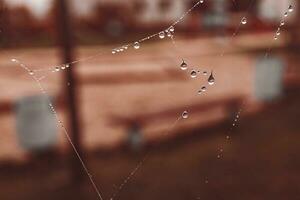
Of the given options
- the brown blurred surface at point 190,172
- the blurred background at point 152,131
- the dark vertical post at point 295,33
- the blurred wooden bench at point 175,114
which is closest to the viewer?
the brown blurred surface at point 190,172

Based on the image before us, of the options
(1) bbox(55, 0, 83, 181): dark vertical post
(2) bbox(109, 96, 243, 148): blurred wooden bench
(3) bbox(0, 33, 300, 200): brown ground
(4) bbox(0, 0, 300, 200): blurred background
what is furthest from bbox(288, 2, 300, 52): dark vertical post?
(1) bbox(55, 0, 83, 181): dark vertical post

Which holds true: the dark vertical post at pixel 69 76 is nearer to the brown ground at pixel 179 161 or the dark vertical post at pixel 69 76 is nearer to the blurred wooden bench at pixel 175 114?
the brown ground at pixel 179 161

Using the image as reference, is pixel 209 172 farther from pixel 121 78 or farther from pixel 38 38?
pixel 38 38

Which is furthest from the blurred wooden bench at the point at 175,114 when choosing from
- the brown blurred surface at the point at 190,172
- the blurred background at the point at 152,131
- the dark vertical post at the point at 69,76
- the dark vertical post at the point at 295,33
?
the dark vertical post at the point at 295,33

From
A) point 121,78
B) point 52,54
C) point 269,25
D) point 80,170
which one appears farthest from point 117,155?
point 269,25

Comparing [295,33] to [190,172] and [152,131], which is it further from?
[190,172]

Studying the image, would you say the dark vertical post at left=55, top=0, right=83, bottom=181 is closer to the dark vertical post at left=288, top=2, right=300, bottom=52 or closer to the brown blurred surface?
the brown blurred surface

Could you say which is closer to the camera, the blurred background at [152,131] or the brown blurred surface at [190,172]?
the brown blurred surface at [190,172]

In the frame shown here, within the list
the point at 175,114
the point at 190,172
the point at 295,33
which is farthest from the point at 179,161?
the point at 295,33
